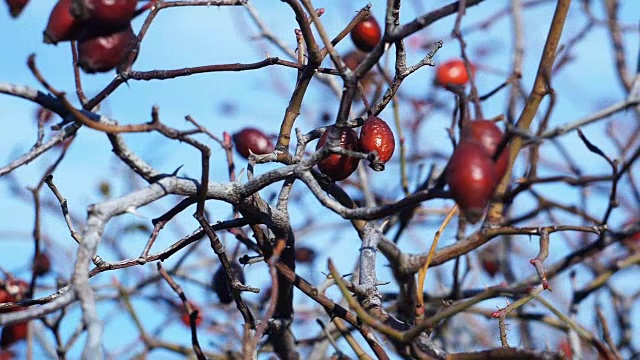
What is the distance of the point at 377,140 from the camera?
57.6 inches

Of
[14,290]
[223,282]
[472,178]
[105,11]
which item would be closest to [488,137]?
[472,178]

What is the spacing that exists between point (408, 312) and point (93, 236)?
3.74 ft

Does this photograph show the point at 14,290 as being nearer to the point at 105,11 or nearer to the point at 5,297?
the point at 5,297

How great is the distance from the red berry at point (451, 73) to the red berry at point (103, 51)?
2518mm

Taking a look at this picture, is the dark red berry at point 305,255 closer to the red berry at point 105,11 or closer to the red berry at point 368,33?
the red berry at point 368,33

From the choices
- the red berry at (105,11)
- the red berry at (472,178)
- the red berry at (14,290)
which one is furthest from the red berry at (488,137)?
the red berry at (14,290)

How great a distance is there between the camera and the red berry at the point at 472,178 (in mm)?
1038

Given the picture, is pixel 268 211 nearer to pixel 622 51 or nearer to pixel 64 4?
pixel 64 4

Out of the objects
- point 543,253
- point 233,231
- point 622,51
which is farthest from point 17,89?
point 622,51

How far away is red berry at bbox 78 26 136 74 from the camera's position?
1209 mm

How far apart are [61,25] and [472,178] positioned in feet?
2.04

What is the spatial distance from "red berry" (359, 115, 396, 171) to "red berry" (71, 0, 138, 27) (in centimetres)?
48

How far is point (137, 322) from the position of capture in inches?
102

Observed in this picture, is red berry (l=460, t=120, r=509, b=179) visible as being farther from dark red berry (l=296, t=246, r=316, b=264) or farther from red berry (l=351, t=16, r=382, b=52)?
dark red berry (l=296, t=246, r=316, b=264)
